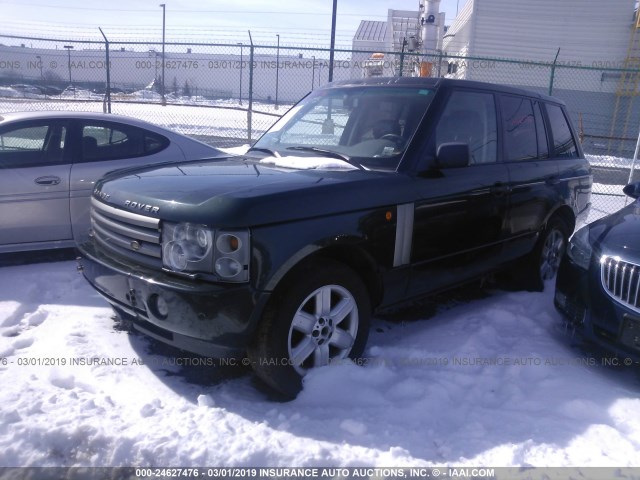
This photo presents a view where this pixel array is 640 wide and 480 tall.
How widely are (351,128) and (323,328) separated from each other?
1603 millimetres

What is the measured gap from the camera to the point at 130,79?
3288cm

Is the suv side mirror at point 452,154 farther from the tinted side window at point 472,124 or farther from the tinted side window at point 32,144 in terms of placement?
the tinted side window at point 32,144

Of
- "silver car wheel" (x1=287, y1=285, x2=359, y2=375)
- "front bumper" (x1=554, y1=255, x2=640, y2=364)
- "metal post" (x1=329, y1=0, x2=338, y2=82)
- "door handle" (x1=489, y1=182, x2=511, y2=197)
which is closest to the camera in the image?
"silver car wheel" (x1=287, y1=285, x2=359, y2=375)

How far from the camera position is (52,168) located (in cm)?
513

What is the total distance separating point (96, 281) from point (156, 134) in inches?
113

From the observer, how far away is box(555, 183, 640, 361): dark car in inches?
135

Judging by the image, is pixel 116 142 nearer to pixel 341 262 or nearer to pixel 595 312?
pixel 341 262

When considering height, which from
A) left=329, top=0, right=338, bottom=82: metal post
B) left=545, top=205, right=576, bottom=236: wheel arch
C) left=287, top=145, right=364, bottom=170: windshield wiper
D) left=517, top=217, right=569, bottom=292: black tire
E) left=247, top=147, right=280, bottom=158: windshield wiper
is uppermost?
left=329, top=0, right=338, bottom=82: metal post

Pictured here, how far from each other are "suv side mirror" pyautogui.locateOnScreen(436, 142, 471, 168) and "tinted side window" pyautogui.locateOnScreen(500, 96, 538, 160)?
1119mm

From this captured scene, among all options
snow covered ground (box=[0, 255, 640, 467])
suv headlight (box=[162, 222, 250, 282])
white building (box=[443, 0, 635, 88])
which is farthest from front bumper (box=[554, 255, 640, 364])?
white building (box=[443, 0, 635, 88])

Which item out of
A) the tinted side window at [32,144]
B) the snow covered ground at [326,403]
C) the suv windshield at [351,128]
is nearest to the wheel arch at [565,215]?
the snow covered ground at [326,403]

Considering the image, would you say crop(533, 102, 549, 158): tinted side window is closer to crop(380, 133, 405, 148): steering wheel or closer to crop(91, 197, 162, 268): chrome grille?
crop(380, 133, 405, 148): steering wheel

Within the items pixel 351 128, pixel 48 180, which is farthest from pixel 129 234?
pixel 48 180

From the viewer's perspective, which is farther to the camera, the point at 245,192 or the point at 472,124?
the point at 472,124
